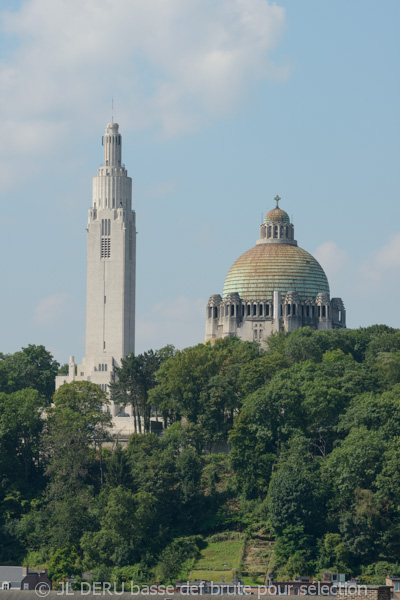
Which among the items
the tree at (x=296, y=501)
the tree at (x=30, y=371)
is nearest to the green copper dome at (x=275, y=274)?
the tree at (x=30, y=371)

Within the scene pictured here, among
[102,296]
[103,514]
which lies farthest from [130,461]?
[102,296]

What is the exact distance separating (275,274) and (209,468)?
5713 cm

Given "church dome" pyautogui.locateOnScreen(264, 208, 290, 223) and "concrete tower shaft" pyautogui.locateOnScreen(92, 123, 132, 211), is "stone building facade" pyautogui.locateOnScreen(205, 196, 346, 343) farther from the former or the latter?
"concrete tower shaft" pyautogui.locateOnScreen(92, 123, 132, 211)

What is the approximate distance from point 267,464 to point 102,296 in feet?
161

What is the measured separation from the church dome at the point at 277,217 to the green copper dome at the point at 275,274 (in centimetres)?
297

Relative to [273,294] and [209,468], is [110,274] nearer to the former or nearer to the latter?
[273,294]

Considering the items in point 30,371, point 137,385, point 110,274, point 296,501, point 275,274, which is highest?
point 275,274

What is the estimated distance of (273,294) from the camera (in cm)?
18212

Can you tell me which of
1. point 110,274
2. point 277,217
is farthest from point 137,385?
point 277,217

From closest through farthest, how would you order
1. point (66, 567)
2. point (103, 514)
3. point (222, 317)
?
point (66, 567)
point (103, 514)
point (222, 317)

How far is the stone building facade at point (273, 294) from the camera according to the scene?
180375 mm

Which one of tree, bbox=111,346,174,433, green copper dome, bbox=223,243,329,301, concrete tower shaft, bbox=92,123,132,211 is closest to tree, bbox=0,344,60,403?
tree, bbox=111,346,174,433

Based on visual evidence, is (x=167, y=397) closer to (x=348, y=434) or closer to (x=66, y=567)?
(x=348, y=434)

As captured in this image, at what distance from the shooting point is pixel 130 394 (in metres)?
145
